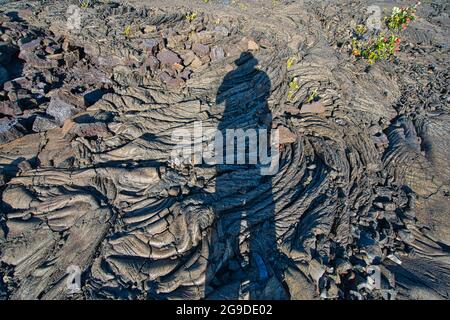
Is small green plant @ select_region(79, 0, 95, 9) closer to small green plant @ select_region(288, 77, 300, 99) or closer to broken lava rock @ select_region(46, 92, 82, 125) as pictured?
broken lava rock @ select_region(46, 92, 82, 125)

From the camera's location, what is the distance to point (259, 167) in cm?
555

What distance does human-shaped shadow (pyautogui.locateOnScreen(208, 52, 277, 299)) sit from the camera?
13.0ft

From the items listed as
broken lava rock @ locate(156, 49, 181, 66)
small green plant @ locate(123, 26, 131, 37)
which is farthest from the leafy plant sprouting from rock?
small green plant @ locate(123, 26, 131, 37)

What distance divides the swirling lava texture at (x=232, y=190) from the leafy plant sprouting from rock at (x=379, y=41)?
586 mm

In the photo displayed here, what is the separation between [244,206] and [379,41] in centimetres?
806

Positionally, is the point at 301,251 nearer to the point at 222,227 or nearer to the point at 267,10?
the point at 222,227

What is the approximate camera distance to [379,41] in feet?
30.1

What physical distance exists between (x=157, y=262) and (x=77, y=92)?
5.08 metres

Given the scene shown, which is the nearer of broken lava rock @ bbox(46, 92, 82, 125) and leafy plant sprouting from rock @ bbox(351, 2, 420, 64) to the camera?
broken lava rock @ bbox(46, 92, 82, 125)

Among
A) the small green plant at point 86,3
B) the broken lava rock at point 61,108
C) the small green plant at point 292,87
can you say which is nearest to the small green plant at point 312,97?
the small green plant at point 292,87

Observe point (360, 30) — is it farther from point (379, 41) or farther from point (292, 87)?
point (292, 87)

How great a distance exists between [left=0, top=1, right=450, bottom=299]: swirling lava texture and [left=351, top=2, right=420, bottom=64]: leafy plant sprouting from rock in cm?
59

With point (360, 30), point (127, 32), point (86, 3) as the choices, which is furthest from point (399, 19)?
point (86, 3)

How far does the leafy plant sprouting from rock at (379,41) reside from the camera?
911 centimetres
